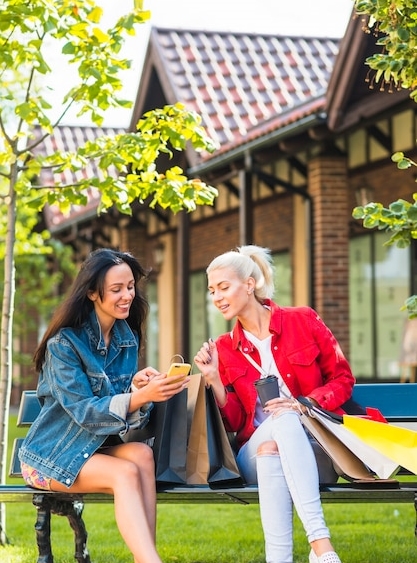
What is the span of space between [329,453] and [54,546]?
8.39 feet

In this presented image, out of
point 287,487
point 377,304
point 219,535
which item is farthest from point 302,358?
point 377,304

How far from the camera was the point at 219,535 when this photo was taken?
7090 mm

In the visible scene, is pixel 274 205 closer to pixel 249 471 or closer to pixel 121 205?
pixel 121 205

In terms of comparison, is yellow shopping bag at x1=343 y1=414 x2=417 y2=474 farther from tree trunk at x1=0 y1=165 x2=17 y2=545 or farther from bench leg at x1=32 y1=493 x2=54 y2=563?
tree trunk at x1=0 y1=165 x2=17 y2=545

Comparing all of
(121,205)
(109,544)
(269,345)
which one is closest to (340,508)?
(109,544)

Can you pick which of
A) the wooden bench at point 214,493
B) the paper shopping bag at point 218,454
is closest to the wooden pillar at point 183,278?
the wooden bench at point 214,493

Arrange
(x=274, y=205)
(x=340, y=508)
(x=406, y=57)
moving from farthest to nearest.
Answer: (x=274, y=205) → (x=340, y=508) → (x=406, y=57)

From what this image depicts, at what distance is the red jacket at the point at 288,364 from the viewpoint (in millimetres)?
5316

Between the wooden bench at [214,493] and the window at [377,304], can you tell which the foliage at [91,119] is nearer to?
the wooden bench at [214,493]

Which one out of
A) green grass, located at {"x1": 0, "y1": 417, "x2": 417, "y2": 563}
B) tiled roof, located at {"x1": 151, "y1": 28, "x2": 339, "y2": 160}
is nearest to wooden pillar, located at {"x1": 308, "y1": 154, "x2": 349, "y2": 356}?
tiled roof, located at {"x1": 151, "y1": 28, "x2": 339, "y2": 160}

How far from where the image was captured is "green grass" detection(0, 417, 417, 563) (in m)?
6.36

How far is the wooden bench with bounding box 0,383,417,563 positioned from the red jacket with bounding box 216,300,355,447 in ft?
1.13

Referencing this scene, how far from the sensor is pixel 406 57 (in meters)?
5.28

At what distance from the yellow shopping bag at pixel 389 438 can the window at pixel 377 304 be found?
847 centimetres
